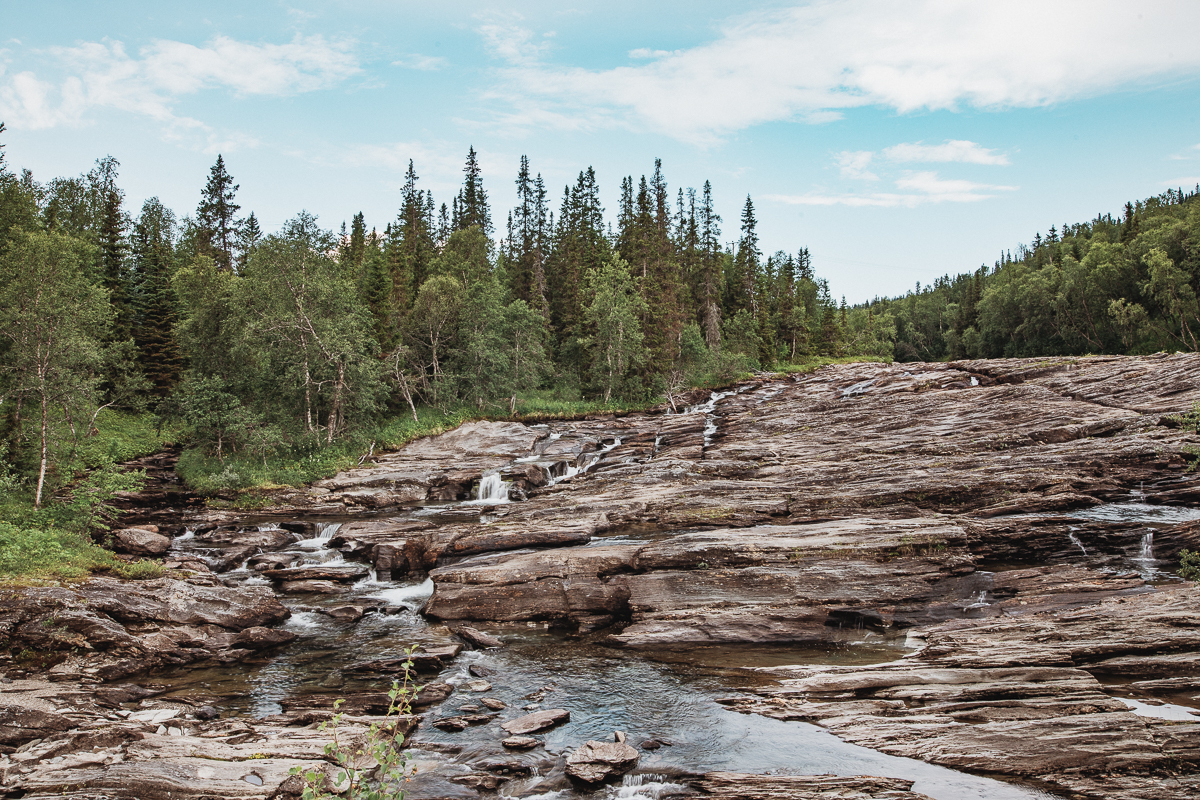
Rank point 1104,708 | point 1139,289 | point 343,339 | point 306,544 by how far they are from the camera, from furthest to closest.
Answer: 1. point 1139,289
2. point 343,339
3. point 306,544
4. point 1104,708

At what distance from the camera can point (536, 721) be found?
1147cm

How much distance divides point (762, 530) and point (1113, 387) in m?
19.0

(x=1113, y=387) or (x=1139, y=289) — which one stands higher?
(x=1139, y=289)

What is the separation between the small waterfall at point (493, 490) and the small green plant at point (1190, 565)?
24.6 meters

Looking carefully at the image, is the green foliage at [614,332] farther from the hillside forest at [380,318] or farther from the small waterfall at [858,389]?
the small waterfall at [858,389]

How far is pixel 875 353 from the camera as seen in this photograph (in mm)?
106312

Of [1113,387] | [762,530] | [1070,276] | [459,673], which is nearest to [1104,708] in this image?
[762,530]

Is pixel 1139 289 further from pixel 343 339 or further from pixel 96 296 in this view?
pixel 96 296

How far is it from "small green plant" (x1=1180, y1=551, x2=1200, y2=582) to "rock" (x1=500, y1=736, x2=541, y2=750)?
15.1 meters

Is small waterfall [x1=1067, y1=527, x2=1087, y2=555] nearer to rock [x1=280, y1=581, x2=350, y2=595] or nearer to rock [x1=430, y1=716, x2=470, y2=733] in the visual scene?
rock [x1=430, y1=716, x2=470, y2=733]

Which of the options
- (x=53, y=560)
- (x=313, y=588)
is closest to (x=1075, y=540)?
(x=313, y=588)

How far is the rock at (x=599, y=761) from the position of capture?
9.58 meters

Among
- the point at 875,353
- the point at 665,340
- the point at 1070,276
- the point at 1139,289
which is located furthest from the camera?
the point at 875,353

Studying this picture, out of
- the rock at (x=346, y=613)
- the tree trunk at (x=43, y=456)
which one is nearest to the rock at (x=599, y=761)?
the rock at (x=346, y=613)
